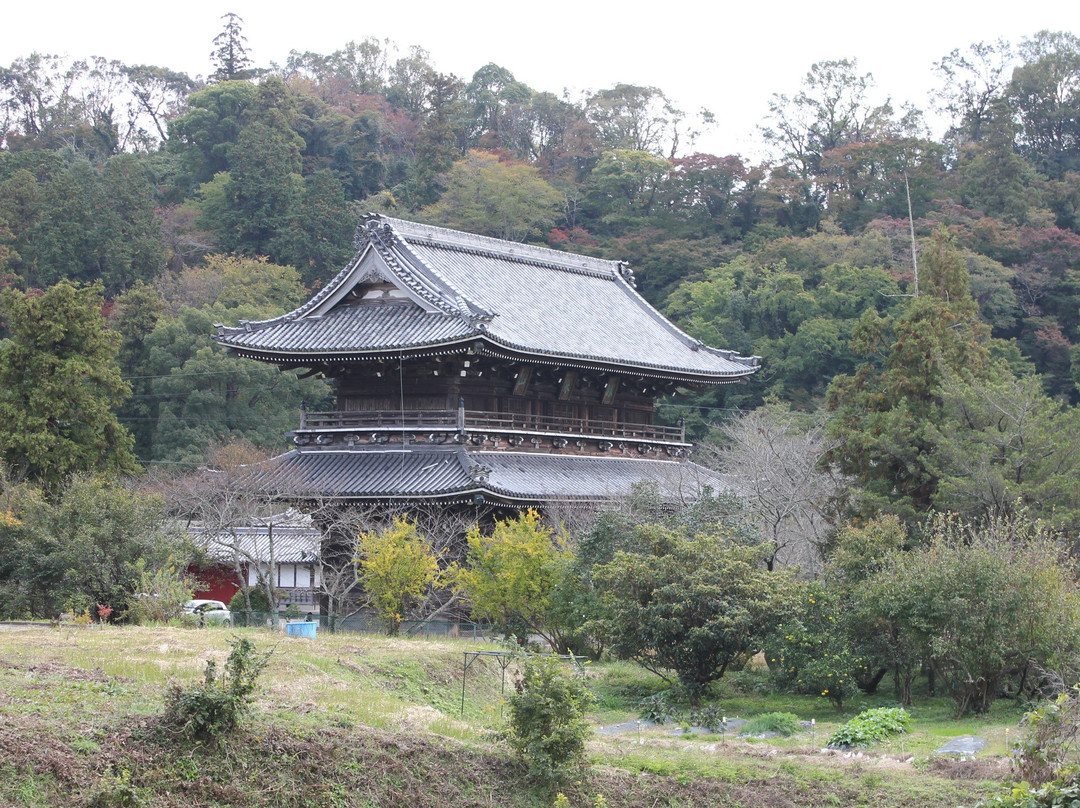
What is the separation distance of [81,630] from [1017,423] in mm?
20235

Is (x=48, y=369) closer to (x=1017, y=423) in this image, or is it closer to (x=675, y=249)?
(x=1017, y=423)

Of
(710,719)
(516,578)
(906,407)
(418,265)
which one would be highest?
(418,265)

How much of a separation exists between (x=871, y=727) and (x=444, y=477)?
14.8m

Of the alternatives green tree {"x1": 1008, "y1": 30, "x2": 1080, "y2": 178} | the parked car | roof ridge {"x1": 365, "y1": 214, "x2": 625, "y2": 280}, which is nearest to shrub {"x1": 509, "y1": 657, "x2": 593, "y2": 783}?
the parked car

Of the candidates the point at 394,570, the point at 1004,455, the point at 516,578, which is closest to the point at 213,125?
the point at 394,570

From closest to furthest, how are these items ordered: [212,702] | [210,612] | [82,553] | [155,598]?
1. [212,702]
2. [155,598]
3. [82,553]
4. [210,612]

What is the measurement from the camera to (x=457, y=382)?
110 ft

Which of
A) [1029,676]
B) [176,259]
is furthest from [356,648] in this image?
[176,259]

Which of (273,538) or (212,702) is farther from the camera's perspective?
(273,538)

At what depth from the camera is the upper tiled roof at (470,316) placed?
33219mm

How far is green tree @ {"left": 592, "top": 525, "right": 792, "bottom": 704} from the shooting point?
72.2ft

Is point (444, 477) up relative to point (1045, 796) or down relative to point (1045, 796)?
up

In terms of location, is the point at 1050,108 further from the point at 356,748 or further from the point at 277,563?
the point at 356,748

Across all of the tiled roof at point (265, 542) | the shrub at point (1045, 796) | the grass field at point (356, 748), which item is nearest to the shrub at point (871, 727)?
the grass field at point (356, 748)
